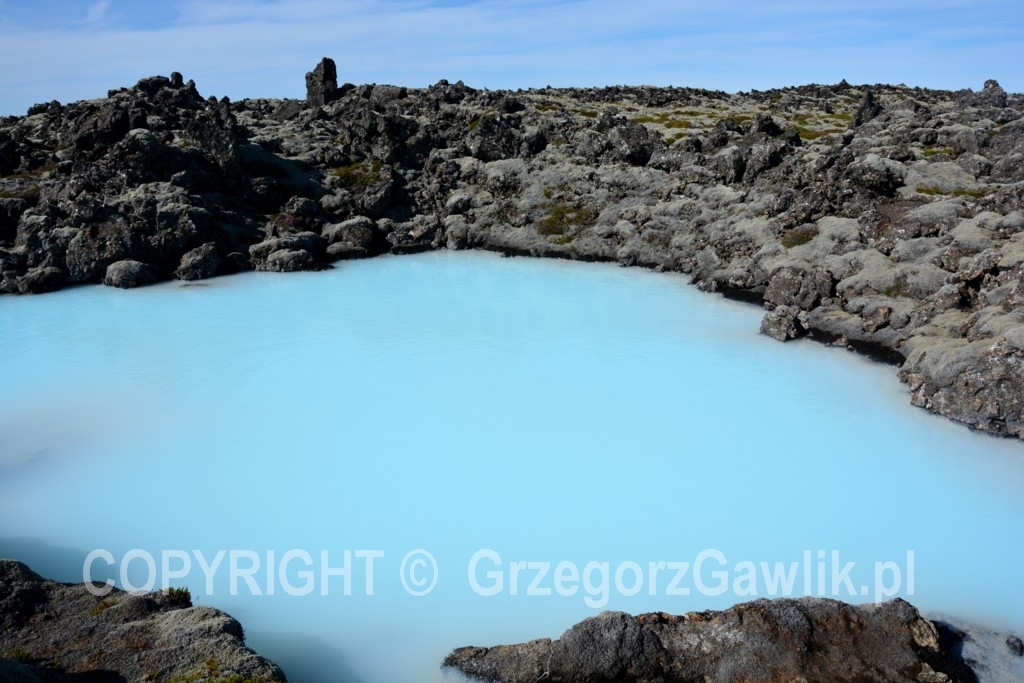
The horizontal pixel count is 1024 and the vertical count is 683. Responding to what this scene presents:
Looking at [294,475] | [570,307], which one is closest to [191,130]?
[570,307]

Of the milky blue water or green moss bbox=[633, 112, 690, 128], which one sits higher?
green moss bbox=[633, 112, 690, 128]

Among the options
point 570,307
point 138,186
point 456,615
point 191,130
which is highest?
point 191,130

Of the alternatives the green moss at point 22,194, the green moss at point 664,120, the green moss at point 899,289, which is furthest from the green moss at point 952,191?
the green moss at point 22,194

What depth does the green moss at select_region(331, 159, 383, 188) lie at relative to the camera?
Answer: 7538cm

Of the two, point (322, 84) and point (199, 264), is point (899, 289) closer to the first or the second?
point (199, 264)

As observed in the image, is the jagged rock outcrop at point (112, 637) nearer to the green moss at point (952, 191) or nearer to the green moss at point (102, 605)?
the green moss at point (102, 605)

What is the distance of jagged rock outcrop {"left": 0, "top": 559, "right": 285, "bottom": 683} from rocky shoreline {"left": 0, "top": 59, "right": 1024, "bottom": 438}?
28206mm

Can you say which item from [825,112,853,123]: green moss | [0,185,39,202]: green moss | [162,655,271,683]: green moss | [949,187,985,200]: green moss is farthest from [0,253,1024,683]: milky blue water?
[825,112,853,123]: green moss

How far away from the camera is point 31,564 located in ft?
70.0

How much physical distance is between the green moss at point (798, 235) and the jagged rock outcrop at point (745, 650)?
122 feet

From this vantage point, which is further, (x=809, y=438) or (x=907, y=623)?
(x=809, y=438)

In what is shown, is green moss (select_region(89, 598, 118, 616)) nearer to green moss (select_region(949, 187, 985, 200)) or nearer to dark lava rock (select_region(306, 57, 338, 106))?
green moss (select_region(949, 187, 985, 200))

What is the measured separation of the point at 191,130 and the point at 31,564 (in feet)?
194

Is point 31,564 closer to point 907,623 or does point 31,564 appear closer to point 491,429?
point 491,429
